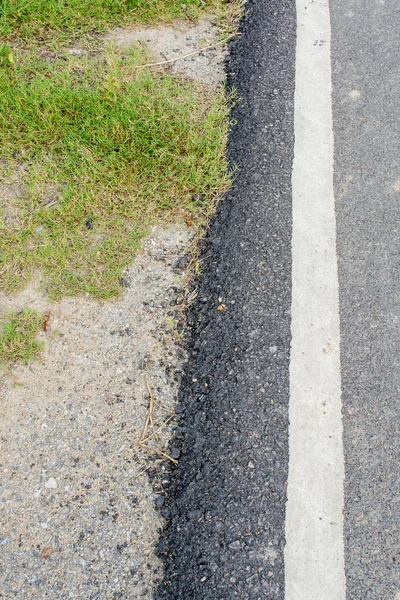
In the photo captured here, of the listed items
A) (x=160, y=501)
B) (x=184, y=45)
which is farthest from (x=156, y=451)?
(x=184, y=45)

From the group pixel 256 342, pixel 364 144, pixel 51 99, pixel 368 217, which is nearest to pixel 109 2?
pixel 51 99

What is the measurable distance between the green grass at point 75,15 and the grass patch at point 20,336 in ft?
6.17

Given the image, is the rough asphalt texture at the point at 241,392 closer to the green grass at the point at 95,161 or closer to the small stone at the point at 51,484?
the green grass at the point at 95,161

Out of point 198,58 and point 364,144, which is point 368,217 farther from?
point 198,58

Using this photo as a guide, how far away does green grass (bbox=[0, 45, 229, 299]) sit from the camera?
→ 8.07ft

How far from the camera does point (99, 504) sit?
1874mm

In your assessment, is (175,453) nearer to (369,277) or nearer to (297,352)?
(297,352)

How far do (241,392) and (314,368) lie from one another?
1.04ft

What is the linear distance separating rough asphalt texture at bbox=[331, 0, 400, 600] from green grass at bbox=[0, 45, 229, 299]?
2.21 ft

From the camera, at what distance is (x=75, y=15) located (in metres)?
3.36

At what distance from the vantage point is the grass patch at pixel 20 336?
220cm

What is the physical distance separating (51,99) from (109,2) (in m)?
0.94

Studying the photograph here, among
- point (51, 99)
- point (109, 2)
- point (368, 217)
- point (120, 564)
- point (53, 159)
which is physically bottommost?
point (120, 564)

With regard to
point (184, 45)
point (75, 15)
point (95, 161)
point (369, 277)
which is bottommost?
point (369, 277)
